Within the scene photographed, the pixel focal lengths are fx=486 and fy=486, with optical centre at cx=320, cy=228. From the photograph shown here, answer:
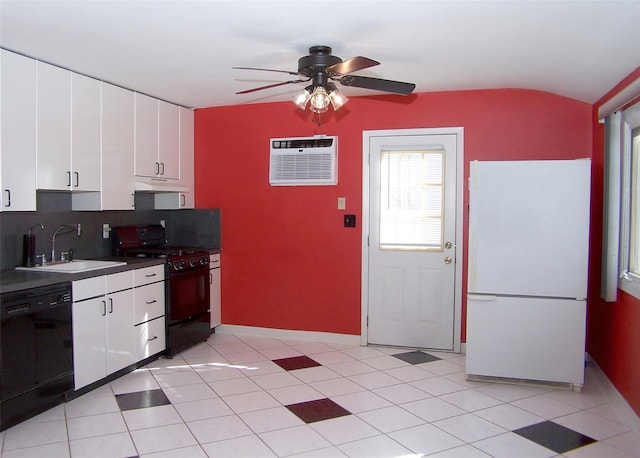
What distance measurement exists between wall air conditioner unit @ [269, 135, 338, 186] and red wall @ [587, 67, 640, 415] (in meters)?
2.16

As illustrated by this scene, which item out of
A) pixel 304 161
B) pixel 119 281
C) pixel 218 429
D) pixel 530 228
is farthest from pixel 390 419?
pixel 304 161

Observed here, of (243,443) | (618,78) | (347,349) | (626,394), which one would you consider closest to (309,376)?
(347,349)

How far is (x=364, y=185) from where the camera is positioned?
14.6ft

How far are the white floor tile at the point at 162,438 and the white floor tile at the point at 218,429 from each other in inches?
1.9

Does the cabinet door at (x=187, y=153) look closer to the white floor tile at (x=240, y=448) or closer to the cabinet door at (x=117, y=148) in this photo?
the cabinet door at (x=117, y=148)

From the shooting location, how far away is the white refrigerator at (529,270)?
3.36m

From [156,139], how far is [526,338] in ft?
11.4

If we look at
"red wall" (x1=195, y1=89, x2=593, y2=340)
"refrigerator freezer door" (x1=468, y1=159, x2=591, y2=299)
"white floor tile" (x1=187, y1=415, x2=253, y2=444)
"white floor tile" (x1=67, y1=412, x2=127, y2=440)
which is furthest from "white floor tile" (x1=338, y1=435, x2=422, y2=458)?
"red wall" (x1=195, y1=89, x2=593, y2=340)

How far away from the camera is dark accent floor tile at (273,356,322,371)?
3.93 metres

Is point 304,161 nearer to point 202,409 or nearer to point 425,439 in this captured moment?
point 202,409

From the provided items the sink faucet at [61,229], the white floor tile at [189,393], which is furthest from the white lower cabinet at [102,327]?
the sink faucet at [61,229]

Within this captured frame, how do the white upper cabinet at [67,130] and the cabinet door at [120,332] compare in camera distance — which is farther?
the cabinet door at [120,332]

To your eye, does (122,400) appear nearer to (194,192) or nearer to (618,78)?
(194,192)

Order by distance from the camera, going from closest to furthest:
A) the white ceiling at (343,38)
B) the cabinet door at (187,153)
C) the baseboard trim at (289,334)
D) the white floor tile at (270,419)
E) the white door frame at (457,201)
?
1. the white ceiling at (343,38)
2. the white floor tile at (270,419)
3. the white door frame at (457,201)
4. the baseboard trim at (289,334)
5. the cabinet door at (187,153)
